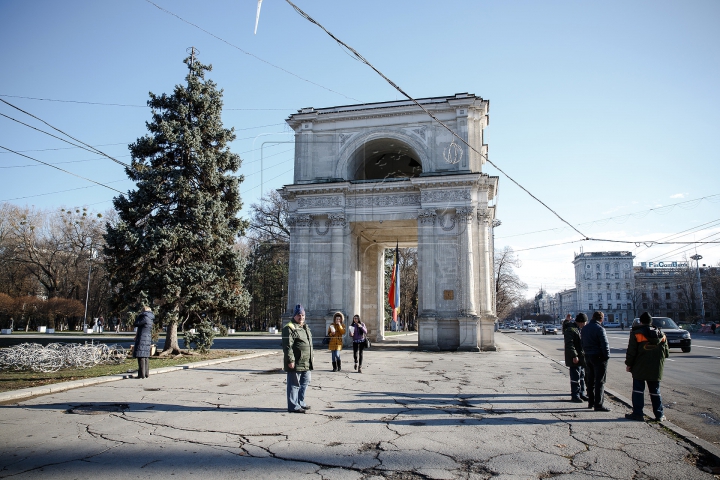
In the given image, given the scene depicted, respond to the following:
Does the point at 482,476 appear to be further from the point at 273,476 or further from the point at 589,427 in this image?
the point at 589,427

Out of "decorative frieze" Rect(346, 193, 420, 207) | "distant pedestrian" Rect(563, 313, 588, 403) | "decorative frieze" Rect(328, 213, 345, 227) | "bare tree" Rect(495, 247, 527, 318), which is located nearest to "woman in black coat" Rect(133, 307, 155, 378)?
"distant pedestrian" Rect(563, 313, 588, 403)

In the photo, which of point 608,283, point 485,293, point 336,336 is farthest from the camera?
point 608,283

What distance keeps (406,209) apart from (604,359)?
18152mm

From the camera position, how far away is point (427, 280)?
25062 mm

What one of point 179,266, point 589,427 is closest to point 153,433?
point 589,427

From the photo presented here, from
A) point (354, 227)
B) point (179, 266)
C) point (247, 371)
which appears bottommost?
point (247, 371)

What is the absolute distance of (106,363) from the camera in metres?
14.8

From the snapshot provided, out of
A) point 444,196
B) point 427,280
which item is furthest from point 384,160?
point 427,280

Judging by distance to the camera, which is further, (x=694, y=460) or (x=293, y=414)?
(x=293, y=414)

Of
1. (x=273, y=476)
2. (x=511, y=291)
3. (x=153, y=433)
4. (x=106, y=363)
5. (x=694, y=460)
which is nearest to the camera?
(x=273, y=476)

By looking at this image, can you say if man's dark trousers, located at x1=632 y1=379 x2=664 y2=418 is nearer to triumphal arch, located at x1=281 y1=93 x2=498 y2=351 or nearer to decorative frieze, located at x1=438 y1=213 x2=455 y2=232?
triumphal arch, located at x1=281 y1=93 x2=498 y2=351

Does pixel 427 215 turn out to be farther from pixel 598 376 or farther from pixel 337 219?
pixel 598 376

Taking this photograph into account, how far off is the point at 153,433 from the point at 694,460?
22.4 feet

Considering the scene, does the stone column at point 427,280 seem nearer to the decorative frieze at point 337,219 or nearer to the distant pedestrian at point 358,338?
the decorative frieze at point 337,219
